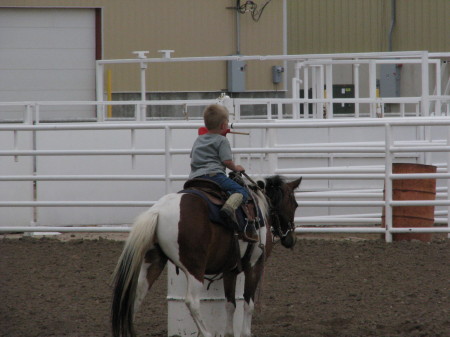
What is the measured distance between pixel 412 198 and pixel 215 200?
4867 millimetres

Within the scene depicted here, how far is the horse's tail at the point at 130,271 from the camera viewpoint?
17.5 feet

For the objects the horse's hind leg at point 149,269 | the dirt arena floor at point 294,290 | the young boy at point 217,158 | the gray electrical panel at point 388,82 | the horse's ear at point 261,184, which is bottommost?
the dirt arena floor at point 294,290

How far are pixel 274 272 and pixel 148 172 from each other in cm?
342

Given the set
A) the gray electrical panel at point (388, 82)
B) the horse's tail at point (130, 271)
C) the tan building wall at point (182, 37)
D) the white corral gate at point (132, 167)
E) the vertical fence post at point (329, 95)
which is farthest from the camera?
the gray electrical panel at point (388, 82)

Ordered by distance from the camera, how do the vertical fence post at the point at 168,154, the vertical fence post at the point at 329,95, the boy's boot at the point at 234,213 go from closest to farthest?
the boy's boot at the point at 234,213 → the vertical fence post at the point at 168,154 → the vertical fence post at the point at 329,95

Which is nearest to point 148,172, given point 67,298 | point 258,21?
point 67,298

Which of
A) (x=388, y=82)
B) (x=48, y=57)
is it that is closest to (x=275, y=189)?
(x=48, y=57)

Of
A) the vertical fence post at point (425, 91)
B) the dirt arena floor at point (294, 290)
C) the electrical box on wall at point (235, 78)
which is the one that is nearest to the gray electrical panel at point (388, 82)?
the electrical box on wall at point (235, 78)

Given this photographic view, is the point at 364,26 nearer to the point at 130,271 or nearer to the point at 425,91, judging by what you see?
the point at 425,91

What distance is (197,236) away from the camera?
5383 mm

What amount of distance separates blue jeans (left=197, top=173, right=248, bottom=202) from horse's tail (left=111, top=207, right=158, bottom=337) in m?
0.46

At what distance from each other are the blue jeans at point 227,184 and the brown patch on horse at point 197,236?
0.22 metres

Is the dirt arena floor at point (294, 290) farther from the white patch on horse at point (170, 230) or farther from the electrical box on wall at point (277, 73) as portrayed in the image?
the electrical box on wall at point (277, 73)

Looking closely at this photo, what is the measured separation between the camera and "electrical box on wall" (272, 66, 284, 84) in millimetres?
25578
